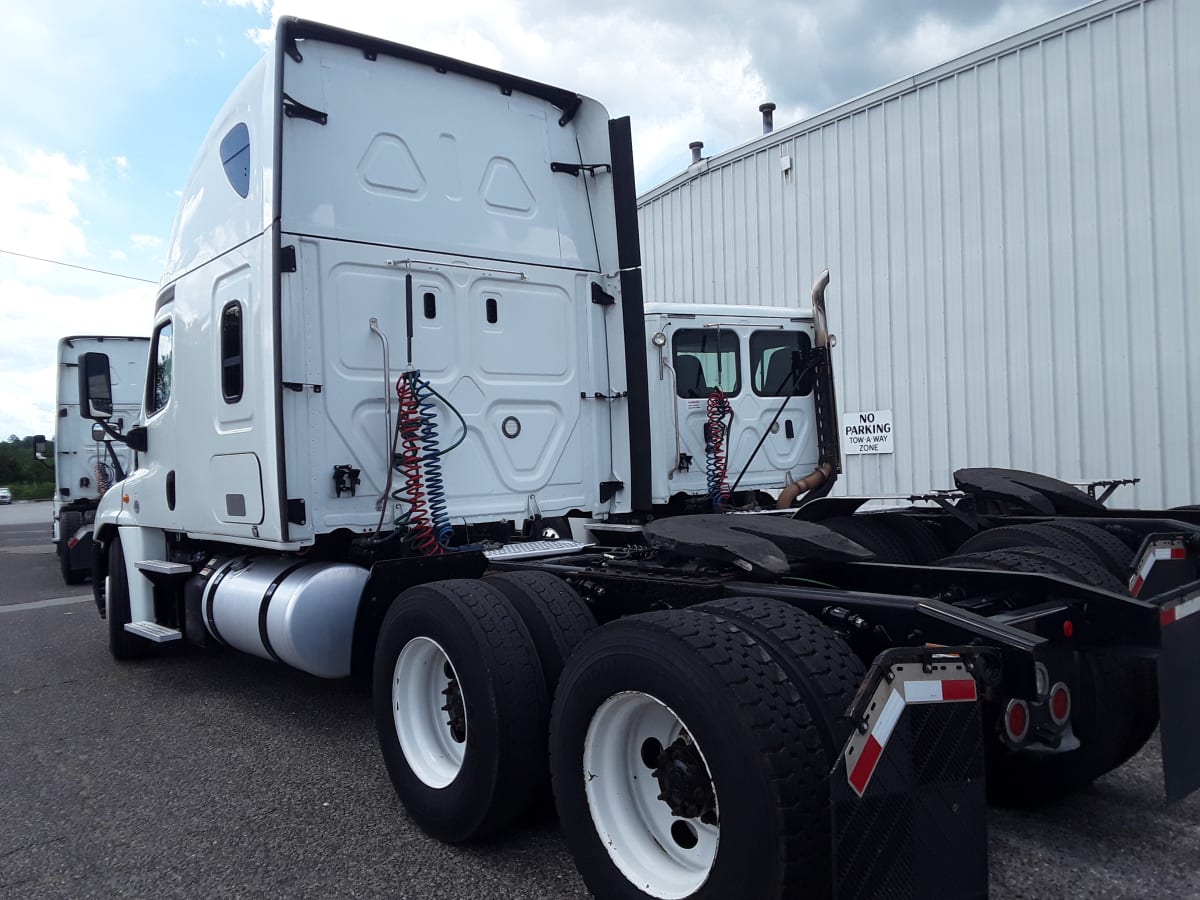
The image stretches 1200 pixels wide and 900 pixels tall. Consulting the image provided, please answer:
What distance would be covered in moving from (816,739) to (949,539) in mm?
3040

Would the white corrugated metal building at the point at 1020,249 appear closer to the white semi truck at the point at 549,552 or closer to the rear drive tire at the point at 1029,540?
the white semi truck at the point at 549,552

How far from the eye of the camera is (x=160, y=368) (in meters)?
6.49

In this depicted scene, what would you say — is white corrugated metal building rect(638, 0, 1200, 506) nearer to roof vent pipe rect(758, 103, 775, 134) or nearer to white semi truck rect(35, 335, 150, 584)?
roof vent pipe rect(758, 103, 775, 134)

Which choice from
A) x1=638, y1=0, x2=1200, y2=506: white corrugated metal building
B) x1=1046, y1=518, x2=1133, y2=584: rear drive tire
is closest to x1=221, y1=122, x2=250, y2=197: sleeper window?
x1=1046, y1=518, x2=1133, y2=584: rear drive tire

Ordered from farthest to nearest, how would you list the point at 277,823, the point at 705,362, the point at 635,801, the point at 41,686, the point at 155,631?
1. the point at 705,362
2. the point at 41,686
3. the point at 155,631
4. the point at 277,823
5. the point at 635,801

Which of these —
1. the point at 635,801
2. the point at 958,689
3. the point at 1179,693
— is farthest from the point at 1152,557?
the point at 635,801

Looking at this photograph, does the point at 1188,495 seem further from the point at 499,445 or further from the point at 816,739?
the point at 816,739

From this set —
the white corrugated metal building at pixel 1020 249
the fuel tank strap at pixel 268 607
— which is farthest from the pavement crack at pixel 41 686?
the white corrugated metal building at pixel 1020 249

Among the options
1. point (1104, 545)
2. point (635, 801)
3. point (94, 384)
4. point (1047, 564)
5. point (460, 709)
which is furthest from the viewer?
point (94, 384)

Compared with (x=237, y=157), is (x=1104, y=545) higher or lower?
lower

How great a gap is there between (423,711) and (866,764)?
222 centimetres

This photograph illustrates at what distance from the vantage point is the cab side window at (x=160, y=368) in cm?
625

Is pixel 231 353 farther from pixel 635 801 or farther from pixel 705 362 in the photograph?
pixel 705 362

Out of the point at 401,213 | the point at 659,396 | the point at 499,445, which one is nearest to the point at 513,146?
the point at 401,213
